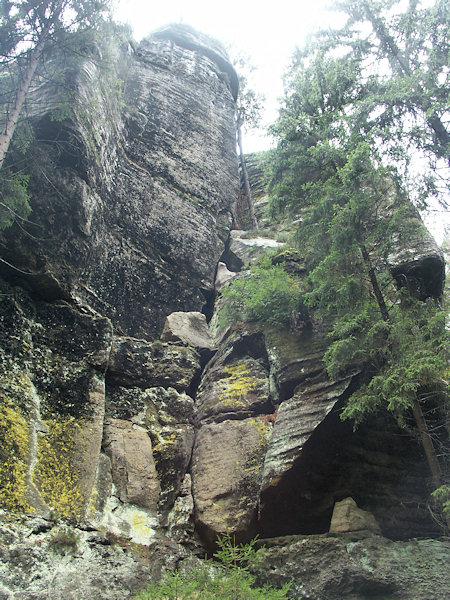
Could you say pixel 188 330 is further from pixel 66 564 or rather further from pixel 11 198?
pixel 66 564

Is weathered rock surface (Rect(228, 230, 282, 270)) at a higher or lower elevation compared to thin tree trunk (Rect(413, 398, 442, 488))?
higher

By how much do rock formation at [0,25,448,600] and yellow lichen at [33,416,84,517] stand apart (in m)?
0.03

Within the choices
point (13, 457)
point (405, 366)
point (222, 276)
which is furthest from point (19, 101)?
point (405, 366)

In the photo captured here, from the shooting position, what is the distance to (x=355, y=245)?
830 cm

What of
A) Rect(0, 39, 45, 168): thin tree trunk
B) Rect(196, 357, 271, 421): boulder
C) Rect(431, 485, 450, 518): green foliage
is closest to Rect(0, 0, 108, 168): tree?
Rect(0, 39, 45, 168): thin tree trunk

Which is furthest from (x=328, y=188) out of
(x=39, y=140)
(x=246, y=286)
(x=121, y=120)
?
(x=121, y=120)

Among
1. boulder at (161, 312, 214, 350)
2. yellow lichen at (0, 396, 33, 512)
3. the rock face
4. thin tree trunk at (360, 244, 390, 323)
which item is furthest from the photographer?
boulder at (161, 312, 214, 350)

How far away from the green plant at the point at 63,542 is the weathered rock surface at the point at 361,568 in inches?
107

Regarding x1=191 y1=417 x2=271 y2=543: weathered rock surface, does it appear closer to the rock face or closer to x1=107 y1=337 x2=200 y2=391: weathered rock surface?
the rock face

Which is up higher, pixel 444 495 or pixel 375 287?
pixel 375 287

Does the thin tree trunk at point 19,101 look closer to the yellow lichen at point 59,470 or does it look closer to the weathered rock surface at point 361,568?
the yellow lichen at point 59,470

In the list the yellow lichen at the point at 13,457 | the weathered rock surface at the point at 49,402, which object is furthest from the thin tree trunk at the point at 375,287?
the yellow lichen at the point at 13,457

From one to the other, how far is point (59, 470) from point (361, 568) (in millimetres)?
4625

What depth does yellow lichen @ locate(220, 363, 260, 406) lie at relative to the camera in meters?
9.77
